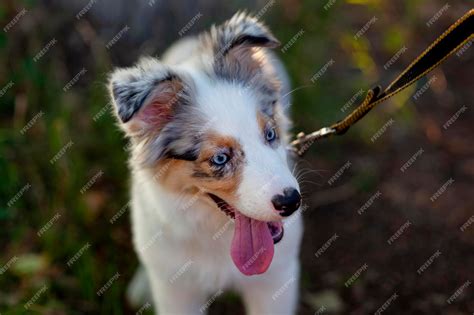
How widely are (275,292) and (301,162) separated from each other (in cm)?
145

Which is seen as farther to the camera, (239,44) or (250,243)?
(239,44)

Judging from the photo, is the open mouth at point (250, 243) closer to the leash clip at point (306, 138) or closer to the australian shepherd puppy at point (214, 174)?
the australian shepherd puppy at point (214, 174)

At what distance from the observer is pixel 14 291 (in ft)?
11.9

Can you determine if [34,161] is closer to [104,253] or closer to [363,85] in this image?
[104,253]

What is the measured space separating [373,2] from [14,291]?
2.82 meters

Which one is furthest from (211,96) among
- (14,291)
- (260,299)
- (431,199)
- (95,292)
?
(431,199)

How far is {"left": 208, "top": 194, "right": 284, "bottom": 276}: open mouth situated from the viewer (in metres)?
2.66

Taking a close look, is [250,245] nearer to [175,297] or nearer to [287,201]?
[287,201]

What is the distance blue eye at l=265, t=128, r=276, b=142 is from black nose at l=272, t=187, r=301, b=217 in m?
0.31

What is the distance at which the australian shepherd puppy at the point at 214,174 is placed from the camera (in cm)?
251

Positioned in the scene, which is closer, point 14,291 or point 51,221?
point 14,291

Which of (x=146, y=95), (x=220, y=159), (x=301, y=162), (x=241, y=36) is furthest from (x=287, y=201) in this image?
(x=301, y=162)

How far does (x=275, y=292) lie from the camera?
2979 millimetres

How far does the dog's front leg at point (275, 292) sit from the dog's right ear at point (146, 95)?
87 centimetres
